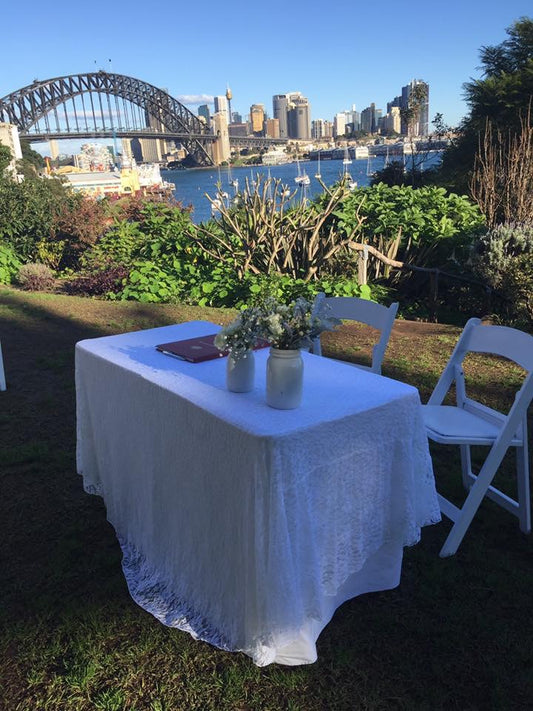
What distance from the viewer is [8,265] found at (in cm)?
870

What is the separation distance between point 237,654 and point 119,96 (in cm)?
8400

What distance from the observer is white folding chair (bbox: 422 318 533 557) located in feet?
7.13

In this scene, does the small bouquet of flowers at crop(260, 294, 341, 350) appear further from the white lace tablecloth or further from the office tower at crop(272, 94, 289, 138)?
the office tower at crop(272, 94, 289, 138)

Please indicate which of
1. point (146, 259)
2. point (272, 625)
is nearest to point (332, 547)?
point (272, 625)

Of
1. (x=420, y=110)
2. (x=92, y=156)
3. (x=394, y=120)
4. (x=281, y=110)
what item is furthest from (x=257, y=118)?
(x=420, y=110)

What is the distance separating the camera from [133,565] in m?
2.19

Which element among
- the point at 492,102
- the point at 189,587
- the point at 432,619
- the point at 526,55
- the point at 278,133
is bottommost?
the point at 432,619

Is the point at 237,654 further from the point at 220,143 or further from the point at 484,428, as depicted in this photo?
the point at 220,143

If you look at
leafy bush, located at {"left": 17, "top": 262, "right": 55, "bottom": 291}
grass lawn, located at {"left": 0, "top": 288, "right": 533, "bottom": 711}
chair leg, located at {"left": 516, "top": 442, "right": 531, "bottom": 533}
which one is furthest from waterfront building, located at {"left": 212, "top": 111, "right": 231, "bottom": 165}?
chair leg, located at {"left": 516, "top": 442, "right": 531, "bottom": 533}

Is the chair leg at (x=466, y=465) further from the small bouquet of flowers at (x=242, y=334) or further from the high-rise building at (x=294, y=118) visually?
the high-rise building at (x=294, y=118)

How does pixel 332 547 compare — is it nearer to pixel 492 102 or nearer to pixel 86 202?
pixel 86 202

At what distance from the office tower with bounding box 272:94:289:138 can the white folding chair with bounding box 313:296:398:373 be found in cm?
11446

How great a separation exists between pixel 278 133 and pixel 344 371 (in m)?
117

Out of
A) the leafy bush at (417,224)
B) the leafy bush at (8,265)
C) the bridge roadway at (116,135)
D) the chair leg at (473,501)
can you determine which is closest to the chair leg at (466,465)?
the chair leg at (473,501)
